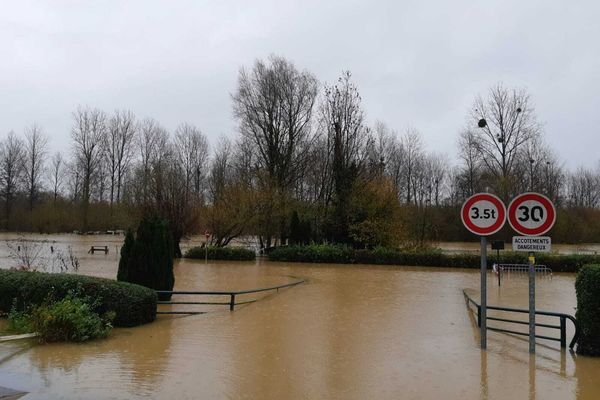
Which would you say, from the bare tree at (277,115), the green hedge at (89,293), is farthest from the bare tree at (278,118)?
the green hedge at (89,293)

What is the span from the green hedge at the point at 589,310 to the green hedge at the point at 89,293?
26.1ft

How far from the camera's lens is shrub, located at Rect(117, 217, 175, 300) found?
1243 centimetres

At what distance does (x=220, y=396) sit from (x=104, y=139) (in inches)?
2693

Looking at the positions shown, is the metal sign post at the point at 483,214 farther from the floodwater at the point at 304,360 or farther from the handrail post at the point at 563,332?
the floodwater at the point at 304,360

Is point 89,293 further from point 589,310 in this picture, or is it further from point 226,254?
point 226,254

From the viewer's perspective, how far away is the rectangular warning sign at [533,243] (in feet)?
22.2

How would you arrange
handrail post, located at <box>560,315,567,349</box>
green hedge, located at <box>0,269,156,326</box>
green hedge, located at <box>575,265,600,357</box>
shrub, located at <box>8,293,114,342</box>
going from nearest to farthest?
green hedge, located at <box>575,265,600,357</box>, handrail post, located at <box>560,315,567,349</box>, shrub, located at <box>8,293,114,342</box>, green hedge, located at <box>0,269,156,326</box>

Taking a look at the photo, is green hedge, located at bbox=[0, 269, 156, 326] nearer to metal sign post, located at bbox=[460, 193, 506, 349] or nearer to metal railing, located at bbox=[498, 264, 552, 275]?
metal sign post, located at bbox=[460, 193, 506, 349]

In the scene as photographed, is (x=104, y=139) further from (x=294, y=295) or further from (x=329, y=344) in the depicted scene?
(x=329, y=344)

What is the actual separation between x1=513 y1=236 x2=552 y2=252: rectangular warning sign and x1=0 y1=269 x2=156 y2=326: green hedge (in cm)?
712

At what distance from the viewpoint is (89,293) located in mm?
9148

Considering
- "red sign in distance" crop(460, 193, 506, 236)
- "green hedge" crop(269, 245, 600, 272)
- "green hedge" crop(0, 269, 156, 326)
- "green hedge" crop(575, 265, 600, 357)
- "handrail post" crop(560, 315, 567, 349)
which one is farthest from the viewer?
"green hedge" crop(269, 245, 600, 272)

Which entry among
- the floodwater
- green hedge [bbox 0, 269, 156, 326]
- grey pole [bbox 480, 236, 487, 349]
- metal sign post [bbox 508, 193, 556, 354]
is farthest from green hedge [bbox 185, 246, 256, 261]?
metal sign post [bbox 508, 193, 556, 354]

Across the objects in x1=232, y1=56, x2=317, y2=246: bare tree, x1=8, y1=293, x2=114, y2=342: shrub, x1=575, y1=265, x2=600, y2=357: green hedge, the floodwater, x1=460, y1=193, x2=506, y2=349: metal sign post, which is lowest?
the floodwater
